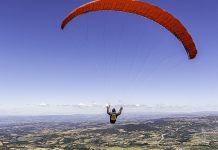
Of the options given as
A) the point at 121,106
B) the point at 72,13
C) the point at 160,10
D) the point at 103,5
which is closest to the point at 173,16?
the point at 160,10

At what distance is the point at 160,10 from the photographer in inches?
1070

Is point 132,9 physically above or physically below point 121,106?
above

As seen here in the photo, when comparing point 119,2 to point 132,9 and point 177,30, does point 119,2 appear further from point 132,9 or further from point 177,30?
point 177,30

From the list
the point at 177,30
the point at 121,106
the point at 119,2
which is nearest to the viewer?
the point at 119,2

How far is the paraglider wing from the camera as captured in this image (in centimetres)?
2659

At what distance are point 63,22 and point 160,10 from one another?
9.86 meters

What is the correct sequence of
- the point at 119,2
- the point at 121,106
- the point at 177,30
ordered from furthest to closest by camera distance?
1. the point at 121,106
2. the point at 177,30
3. the point at 119,2

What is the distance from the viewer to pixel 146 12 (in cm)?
2762

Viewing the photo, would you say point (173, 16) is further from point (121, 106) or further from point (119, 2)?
point (121, 106)

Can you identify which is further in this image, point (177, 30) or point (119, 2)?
point (177, 30)

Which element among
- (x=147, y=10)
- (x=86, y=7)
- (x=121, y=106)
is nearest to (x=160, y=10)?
(x=147, y=10)

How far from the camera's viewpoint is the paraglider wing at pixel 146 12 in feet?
87.2

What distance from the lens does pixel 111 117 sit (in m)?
35.7

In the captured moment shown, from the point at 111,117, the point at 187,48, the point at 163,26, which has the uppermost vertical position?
the point at 163,26
